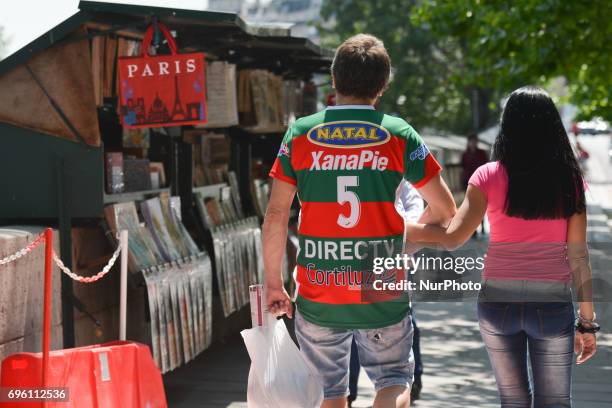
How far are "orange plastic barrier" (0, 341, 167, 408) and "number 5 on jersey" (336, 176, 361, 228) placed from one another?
2.05 meters

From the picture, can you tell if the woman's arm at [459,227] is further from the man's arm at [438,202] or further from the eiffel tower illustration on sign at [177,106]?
the eiffel tower illustration on sign at [177,106]

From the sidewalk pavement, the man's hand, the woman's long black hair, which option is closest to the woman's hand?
the woman's long black hair

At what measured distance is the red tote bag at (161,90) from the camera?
6.98 m

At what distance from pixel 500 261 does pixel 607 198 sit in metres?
36.5

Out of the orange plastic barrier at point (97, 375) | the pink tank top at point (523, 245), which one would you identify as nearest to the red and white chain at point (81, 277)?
the orange plastic barrier at point (97, 375)

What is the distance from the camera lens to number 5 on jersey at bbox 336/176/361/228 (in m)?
4.18

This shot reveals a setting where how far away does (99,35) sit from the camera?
22.6 ft

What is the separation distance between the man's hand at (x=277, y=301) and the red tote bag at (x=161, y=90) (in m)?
2.75

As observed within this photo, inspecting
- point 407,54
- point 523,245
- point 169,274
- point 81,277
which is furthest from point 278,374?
point 407,54

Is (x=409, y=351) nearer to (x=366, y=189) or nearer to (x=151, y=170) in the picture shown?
(x=366, y=189)

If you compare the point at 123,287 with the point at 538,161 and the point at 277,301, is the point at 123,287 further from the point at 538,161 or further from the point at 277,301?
the point at 538,161

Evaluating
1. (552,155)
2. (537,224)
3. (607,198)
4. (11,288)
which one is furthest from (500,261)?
(607,198)

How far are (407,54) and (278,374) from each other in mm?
36164

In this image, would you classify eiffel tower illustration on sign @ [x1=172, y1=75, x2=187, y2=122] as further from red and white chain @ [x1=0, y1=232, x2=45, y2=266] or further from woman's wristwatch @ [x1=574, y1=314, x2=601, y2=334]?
woman's wristwatch @ [x1=574, y1=314, x2=601, y2=334]
